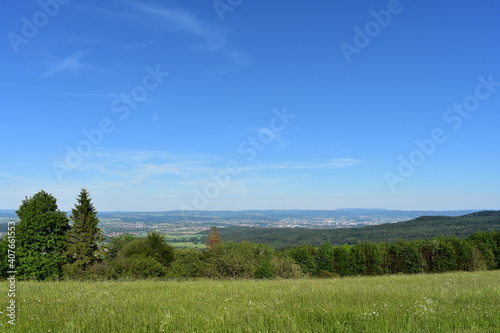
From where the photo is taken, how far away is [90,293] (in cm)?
1148

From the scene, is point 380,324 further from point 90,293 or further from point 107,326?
point 90,293

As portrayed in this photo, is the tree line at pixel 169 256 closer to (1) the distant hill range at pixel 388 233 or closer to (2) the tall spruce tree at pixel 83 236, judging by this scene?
(2) the tall spruce tree at pixel 83 236

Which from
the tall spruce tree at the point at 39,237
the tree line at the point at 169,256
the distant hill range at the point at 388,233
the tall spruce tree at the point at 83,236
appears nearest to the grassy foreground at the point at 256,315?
the tree line at the point at 169,256

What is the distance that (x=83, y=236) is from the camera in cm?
4409

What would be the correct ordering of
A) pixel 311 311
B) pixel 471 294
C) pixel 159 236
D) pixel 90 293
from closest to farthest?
pixel 311 311, pixel 471 294, pixel 90 293, pixel 159 236

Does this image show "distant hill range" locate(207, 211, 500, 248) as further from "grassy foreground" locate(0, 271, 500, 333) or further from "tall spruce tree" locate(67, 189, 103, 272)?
"grassy foreground" locate(0, 271, 500, 333)

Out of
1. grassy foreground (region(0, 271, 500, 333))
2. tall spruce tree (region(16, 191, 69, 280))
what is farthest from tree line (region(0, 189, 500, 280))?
grassy foreground (region(0, 271, 500, 333))

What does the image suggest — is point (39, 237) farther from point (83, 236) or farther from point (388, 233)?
point (388, 233)

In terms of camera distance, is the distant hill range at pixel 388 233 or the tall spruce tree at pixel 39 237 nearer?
the tall spruce tree at pixel 39 237

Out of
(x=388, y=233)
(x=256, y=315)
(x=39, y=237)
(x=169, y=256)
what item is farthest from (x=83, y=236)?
(x=388, y=233)

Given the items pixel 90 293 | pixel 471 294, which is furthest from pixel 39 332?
pixel 471 294

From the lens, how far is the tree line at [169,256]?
35.3 metres

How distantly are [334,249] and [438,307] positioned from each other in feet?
226

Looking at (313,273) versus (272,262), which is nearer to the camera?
(272,262)
